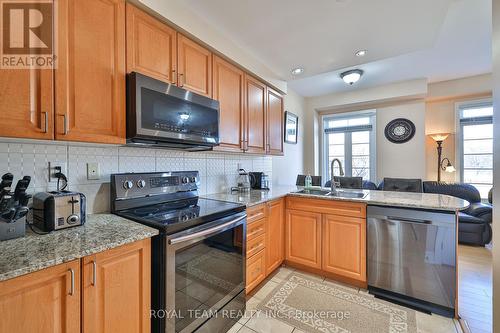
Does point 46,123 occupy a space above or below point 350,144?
below

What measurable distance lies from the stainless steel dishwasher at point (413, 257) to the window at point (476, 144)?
325 cm

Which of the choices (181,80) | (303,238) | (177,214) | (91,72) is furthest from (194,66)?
(303,238)

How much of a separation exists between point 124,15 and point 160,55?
0.96 feet

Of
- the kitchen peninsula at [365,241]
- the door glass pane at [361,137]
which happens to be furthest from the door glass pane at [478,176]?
the kitchen peninsula at [365,241]

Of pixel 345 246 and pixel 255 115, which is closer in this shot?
pixel 345 246

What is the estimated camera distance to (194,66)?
1.86 meters

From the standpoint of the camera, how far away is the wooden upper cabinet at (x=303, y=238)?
243 cm

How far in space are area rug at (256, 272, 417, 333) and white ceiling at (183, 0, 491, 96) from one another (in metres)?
2.41

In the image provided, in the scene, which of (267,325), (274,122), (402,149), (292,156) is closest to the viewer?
(267,325)

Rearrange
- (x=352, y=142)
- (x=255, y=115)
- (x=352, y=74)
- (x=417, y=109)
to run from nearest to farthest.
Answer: (x=255, y=115) < (x=352, y=74) < (x=417, y=109) < (x=352, y=142)

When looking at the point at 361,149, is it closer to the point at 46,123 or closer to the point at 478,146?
the point at 478,146

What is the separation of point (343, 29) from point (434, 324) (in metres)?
2.52

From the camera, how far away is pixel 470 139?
4039mm

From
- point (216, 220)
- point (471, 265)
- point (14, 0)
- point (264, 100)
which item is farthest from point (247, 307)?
point (471, 265)
